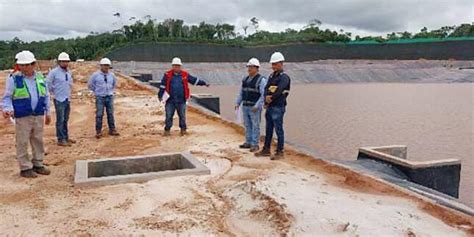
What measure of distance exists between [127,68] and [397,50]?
32651mm

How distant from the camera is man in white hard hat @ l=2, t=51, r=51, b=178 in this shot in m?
5.30

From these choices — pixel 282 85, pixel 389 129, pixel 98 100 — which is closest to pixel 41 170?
pixel 98 100

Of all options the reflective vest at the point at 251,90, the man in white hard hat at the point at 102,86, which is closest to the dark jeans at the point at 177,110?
the man in white hard hat at the point at 102,86

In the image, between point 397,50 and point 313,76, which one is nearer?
point 313,76

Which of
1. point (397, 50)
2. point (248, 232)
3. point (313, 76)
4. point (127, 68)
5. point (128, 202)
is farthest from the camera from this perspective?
point (397, 50)

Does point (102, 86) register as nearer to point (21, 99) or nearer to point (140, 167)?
point (140, 167)

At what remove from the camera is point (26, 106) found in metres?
5.36

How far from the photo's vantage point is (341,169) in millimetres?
5941

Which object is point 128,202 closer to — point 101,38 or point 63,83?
point 63,83

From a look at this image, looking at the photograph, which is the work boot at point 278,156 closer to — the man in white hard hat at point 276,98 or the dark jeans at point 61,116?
the man in white hard hat at point 276,98

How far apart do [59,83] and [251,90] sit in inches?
128

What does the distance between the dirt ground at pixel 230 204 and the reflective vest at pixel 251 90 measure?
797mm

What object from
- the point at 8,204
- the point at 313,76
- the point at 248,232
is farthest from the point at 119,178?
the point at 313,76

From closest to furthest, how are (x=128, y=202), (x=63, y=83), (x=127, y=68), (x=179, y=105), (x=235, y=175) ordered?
1. (x=128, y=202)
2. (x=235, y=175)
3. (x=63, y=83)
4. (x=179, y=105)
5. (x=127, y=68)
